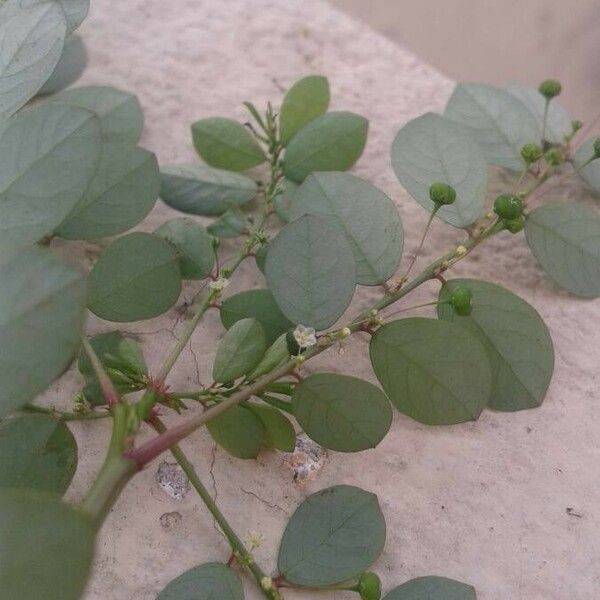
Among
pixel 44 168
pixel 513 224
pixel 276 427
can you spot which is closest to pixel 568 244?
pixel 513 224

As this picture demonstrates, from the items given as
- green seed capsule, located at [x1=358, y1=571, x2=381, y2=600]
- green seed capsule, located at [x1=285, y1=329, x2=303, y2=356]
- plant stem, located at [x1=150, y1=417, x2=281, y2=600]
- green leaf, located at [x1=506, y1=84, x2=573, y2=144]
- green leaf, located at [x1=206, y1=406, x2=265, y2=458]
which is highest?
green leaf, located at [x1=506, y1=84, x2=573, y2=144]

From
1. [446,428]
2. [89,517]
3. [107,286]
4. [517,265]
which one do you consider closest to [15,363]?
[89,517]

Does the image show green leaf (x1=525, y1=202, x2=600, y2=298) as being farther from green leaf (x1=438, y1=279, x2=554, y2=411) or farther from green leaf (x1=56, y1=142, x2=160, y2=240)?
green leaf (x1=56, y1=142, x2=160, y2=240)

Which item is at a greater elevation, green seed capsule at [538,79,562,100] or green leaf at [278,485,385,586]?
green seed capsule at [538,79,562,100]

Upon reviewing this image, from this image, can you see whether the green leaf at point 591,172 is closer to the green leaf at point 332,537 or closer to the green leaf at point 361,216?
the green leaf at point 361,216

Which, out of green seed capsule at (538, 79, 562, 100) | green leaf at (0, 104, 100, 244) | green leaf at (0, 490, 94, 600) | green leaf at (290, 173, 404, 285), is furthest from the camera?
green seed capsule at (538, 79, 562, 100)

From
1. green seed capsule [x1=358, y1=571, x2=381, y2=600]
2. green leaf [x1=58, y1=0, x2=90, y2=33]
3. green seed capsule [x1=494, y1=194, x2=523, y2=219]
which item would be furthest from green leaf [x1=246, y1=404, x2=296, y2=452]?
green leaf [x1=58, y1=0, x2=90, y2=33]

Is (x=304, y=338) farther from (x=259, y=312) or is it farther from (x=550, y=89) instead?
(x=550, y=89)

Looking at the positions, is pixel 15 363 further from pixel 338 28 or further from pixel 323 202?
pixel 338 28

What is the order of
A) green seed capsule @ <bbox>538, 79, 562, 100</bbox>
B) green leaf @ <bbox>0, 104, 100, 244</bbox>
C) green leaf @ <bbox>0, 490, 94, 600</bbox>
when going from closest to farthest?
green leaf @ <bbox>0, 490, 94, 600</bbox>
green leaf @ <bbox>0, 104, 100, 244</bbox>
green seed capsule @ <bbox>538, 79, 562, 100</bbox>
